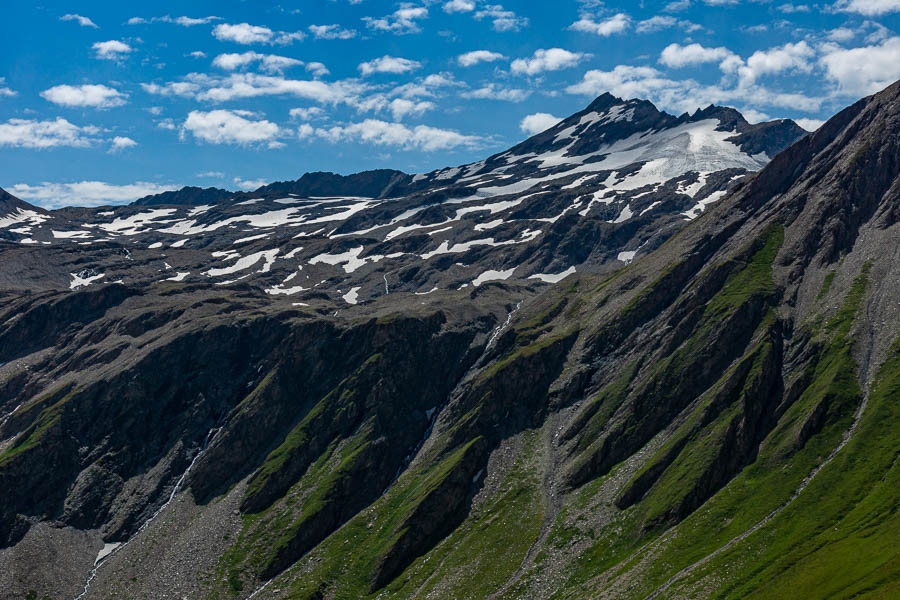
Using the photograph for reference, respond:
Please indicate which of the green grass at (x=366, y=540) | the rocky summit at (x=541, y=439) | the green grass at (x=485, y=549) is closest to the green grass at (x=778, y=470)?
the rocky summit at (x=541, y=439)

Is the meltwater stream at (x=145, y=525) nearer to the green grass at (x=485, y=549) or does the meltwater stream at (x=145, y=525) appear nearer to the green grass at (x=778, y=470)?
the green grass at (x=485, y=549)

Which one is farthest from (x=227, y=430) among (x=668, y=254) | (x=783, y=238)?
(x=783, y=238)

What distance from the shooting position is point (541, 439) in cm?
14375

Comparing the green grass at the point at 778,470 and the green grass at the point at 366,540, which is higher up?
the green grass at the point at 778,470

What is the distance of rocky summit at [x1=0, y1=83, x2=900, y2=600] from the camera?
100 meters

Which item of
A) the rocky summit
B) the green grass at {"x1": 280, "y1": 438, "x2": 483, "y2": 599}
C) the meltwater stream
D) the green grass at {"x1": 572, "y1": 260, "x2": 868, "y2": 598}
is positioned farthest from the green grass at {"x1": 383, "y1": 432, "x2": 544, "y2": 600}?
the meltwater stream

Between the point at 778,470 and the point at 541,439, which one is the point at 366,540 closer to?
the point at 541,439

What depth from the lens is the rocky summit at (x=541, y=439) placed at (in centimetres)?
10019

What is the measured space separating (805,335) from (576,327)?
53083mm

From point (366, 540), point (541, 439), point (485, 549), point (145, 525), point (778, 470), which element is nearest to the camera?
point (778, 470)

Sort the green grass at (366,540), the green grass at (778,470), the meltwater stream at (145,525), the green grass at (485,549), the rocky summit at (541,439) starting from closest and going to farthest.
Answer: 1. the green grass at (778,470)
2. the rocky summit at (541,439)
3. the green grass at (485,549)
4. the green grass at (366,540)
5. the meltwater stream at (145,525)

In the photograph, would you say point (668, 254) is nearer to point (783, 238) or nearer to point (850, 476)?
point (783, 238)

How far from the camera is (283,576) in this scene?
128875 mm

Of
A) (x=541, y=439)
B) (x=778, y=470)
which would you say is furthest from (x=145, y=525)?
(x=778, y=470)
